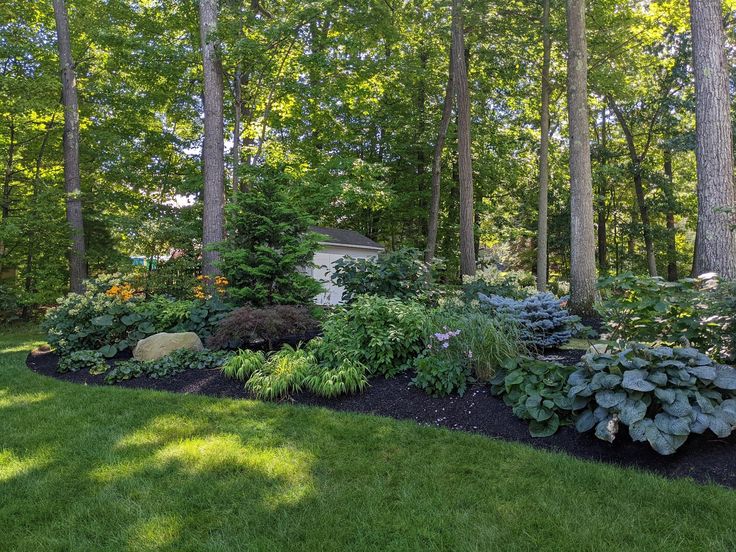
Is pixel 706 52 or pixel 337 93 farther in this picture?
pixel 337 93

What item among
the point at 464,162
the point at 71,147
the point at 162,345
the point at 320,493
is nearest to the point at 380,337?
the point at 320,493

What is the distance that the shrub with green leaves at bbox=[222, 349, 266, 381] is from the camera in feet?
15.4

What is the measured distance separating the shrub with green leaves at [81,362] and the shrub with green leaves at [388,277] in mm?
3153

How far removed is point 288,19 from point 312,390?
7.87 meters

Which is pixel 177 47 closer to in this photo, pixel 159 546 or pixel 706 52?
pixel 706 52

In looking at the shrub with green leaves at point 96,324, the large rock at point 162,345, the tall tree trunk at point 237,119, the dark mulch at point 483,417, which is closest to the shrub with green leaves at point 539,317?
the dark mulch at point 483,417

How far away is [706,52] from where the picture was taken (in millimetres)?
5789

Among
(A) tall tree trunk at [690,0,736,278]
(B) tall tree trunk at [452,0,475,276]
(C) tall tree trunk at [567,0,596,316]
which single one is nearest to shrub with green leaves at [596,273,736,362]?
(A) tall tree trunk at [690,0,736,278]

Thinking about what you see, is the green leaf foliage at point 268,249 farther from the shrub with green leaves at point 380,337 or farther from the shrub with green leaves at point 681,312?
the shrub with green leaves at point 681,312

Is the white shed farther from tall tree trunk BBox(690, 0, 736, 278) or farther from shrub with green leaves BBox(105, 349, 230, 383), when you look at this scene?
tall tree trunk BBox(690, 0, 736, 278)

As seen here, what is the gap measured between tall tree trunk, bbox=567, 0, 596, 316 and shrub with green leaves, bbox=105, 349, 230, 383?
20.0 feet

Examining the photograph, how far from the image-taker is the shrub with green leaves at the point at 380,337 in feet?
14.8

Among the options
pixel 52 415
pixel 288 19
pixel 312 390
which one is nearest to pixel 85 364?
pixel 52 415

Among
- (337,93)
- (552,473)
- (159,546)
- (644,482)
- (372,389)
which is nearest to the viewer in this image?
(159,546)
